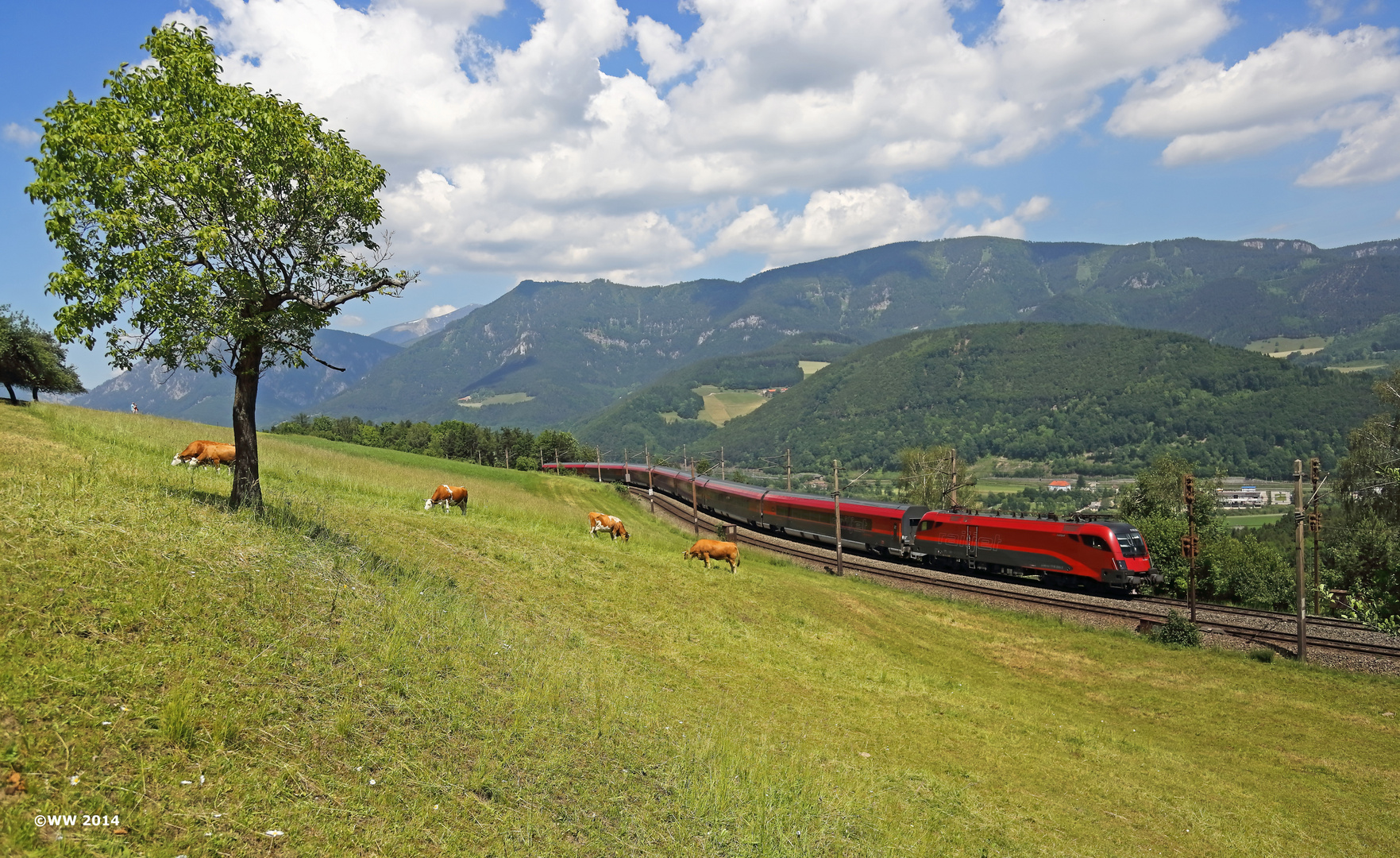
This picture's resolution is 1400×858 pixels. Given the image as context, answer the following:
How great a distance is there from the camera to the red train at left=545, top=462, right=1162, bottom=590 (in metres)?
38.4

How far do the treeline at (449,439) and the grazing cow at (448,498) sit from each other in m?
107

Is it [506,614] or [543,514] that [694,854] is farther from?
[543,514]

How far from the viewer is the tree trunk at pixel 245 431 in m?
14.0

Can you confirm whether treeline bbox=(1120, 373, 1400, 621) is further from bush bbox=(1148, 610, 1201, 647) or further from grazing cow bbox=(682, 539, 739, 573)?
grazing cow bbox=(682, 539, 739, 573)

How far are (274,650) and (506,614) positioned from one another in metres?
6.32

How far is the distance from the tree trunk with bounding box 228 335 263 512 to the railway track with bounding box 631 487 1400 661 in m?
34.9

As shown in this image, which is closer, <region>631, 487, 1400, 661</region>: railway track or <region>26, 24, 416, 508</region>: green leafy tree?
<region>26, 24, 416, 508</region>: green leafy tree

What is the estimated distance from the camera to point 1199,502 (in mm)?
65250

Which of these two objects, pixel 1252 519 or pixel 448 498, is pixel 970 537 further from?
pixel 1252 519

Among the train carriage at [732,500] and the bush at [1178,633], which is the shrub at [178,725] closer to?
the bush at [1178,633]

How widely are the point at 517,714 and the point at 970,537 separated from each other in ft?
132

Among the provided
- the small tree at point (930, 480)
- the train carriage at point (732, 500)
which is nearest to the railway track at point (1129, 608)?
the train carriage at point (732, 500)

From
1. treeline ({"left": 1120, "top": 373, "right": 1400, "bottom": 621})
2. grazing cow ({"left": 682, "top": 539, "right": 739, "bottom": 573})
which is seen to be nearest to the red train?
treeline ({"left": 1120, "top": 373, "right": 1400, "bottom": 621})

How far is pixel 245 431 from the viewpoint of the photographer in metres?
14.4
